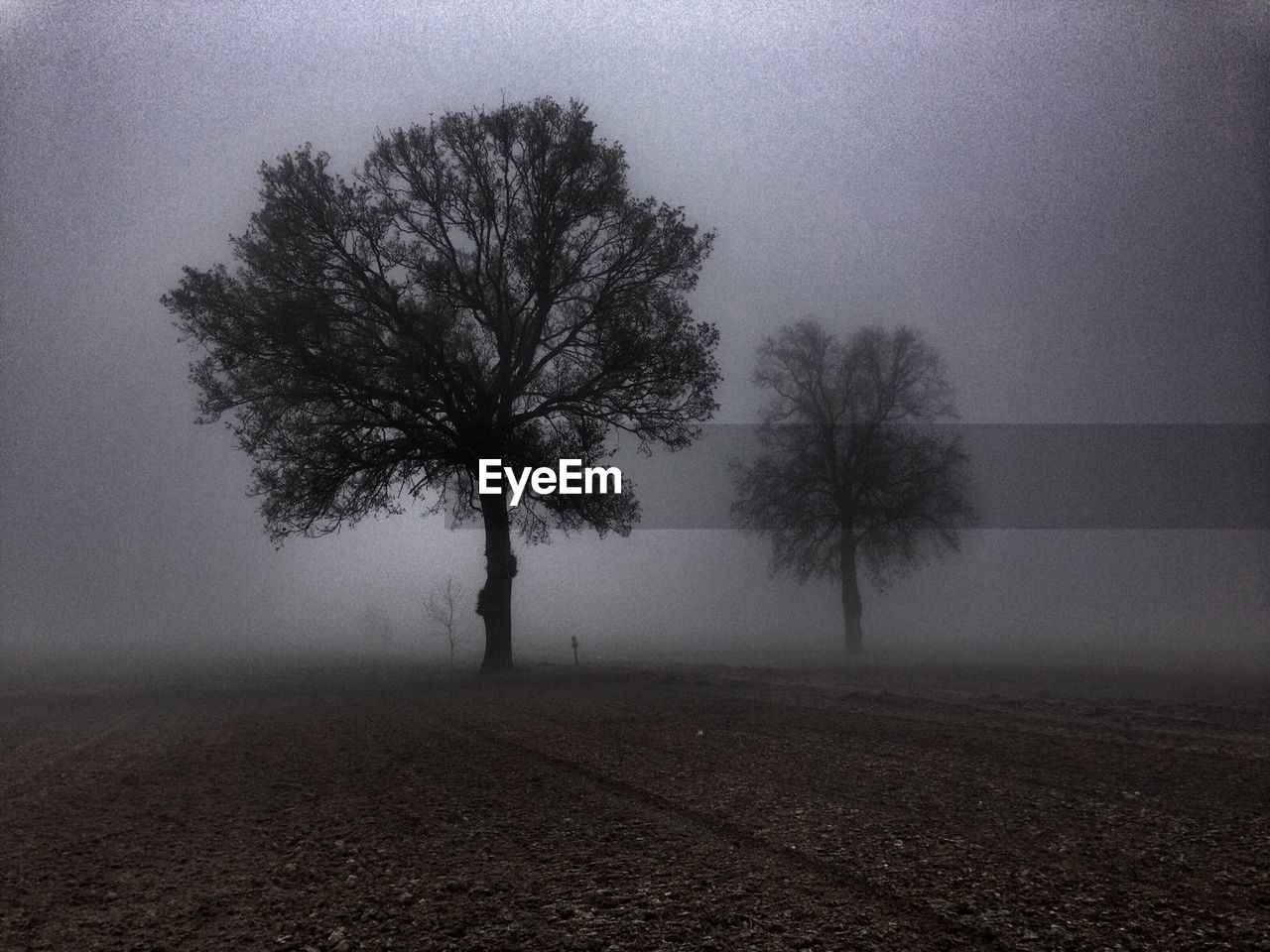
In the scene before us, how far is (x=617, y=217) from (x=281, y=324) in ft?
30.7

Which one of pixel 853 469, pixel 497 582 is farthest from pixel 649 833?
pixel 853 469

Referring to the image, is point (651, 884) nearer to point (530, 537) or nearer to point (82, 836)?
point (82, 836)

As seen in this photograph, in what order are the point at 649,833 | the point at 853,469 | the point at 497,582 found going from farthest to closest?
the point at 853,469, the point at 497,582, the point at 649,833

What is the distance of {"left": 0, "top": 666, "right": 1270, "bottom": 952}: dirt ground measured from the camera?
12.9 ft

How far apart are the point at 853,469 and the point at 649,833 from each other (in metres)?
29.4

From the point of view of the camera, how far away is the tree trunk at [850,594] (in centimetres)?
3341

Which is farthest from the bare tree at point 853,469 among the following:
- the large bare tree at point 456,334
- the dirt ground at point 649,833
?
the dirt ground at point 649,833

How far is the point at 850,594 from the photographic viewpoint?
34.6 metres

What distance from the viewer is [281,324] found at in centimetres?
1933

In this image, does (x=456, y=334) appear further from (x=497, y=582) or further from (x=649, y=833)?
(x=649, y=833)

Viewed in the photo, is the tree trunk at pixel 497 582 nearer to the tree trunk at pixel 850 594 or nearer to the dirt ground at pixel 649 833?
the dirt ground at pixel 649 833

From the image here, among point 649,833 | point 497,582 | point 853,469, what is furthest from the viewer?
point 853,469

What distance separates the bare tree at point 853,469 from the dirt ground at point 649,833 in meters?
21.3

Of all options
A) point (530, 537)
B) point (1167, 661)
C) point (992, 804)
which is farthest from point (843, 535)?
point (992, 804)
